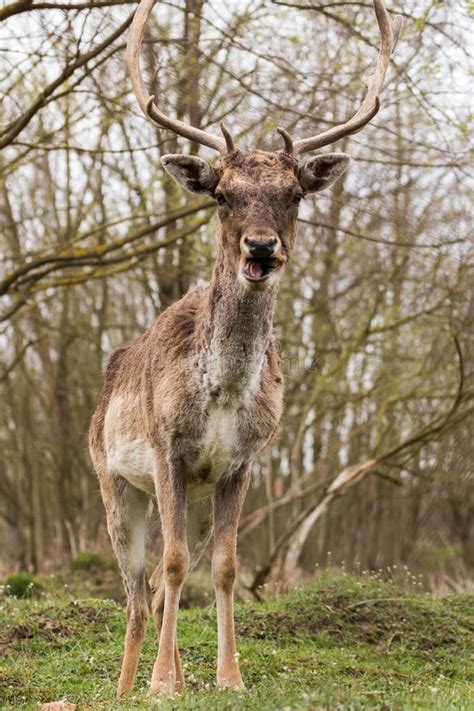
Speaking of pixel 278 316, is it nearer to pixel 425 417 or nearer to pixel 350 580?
pixel 425 417

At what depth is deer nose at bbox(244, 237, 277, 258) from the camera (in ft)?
21.5

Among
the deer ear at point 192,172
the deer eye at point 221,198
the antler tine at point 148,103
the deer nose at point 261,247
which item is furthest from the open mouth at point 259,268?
the antler tine at point 148,103

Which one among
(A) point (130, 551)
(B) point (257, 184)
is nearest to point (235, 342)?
(B) point (257, 184)

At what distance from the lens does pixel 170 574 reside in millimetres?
7152

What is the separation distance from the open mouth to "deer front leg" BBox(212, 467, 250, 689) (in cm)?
146

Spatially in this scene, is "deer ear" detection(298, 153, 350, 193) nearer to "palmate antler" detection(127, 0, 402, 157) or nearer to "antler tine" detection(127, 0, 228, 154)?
"palmate antler" detection(127, 0, 402, 157)

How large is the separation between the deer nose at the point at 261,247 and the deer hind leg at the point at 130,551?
2.58 metres

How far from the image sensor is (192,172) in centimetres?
739

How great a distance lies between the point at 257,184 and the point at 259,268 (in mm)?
593

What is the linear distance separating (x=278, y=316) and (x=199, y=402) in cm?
1136

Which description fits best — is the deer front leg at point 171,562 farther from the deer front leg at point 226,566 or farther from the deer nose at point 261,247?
the deer nose at point 261,247

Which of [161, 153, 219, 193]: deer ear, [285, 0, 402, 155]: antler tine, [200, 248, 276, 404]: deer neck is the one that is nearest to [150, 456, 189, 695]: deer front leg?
[200, 248, 276, 404]: deer neck

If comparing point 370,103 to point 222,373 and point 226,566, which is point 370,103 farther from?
point 226,566

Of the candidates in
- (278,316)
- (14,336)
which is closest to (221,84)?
(278,316)
